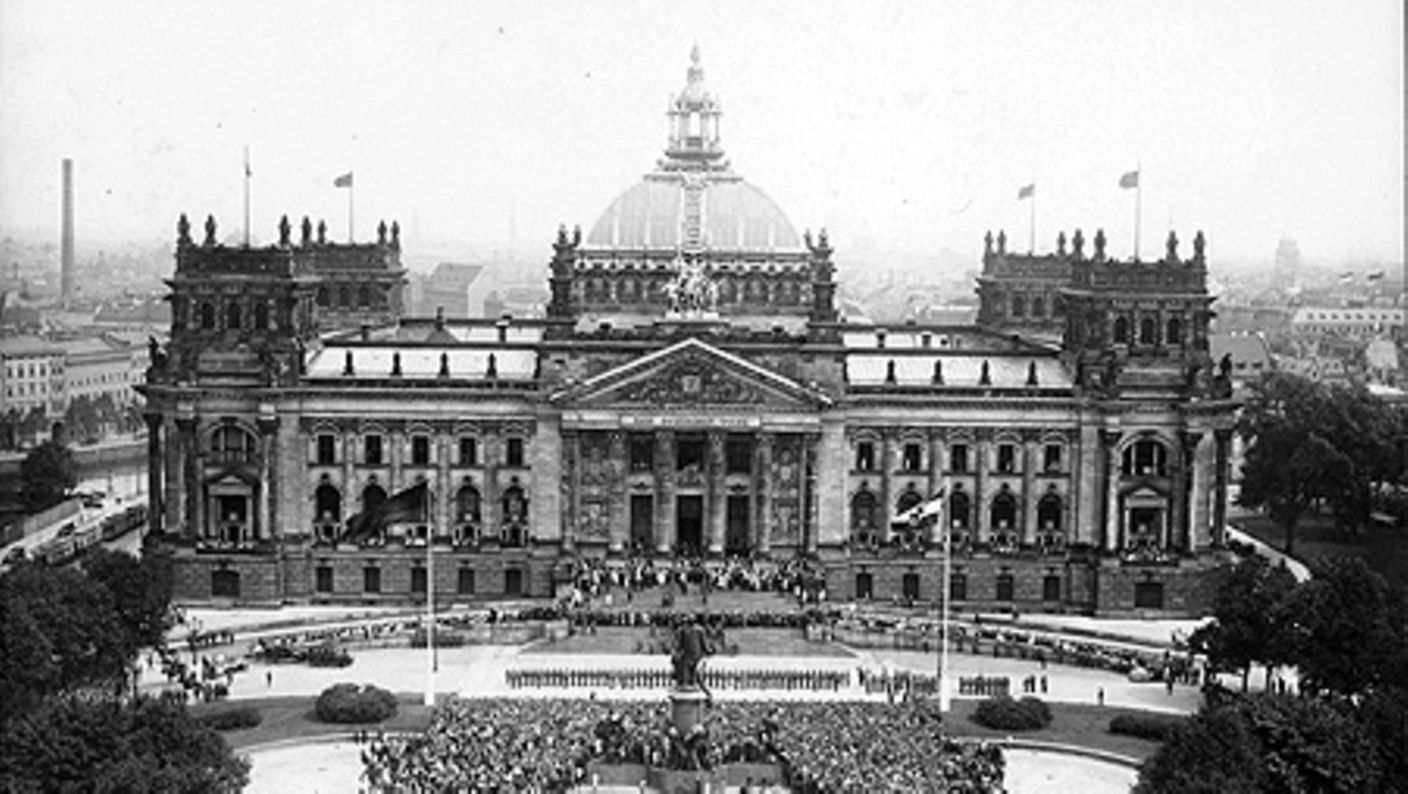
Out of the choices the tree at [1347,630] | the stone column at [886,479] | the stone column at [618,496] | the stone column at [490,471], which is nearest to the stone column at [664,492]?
the stone column at [618,496]

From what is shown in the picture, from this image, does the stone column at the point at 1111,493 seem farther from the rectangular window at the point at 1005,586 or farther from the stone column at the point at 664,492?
the stone column at the point at 664,492

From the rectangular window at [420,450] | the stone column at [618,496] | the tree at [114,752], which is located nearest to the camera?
the tree at [114,752]

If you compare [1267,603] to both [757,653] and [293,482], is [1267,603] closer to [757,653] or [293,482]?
[757,653]

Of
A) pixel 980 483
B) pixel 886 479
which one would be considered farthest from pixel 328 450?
pixel 980 483

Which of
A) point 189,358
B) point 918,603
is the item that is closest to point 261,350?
point 189,358

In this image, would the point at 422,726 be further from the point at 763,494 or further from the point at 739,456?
the point at 739,456

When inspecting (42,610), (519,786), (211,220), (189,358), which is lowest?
(519,786)
